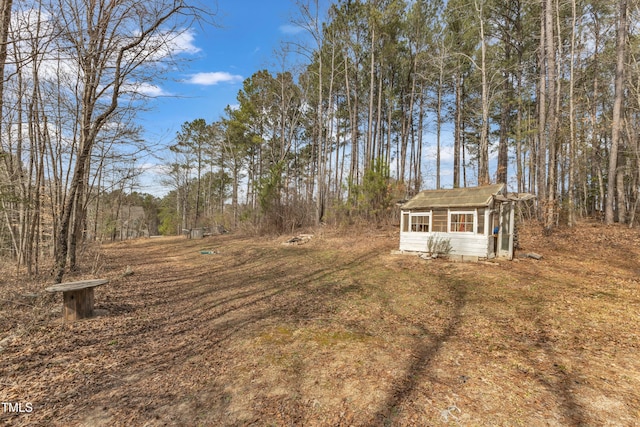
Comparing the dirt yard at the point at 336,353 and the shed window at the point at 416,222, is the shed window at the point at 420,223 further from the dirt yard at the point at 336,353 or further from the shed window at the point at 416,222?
the dirt yard at the point at 336,353

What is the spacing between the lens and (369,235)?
13.6 m

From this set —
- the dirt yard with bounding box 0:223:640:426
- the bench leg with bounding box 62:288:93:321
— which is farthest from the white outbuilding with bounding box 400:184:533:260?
the bench leg with bounding box 62:288:93:321

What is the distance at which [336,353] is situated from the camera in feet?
11.1

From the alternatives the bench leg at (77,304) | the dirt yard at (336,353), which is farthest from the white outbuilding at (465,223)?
the bench leg at (77,304)

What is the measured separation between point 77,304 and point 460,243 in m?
9.76

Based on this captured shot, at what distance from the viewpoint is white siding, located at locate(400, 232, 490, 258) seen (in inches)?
337

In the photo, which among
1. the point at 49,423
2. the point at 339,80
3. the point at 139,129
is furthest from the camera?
the point at 339,80

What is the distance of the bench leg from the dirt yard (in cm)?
20

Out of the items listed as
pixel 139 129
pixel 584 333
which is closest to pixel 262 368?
pixel 584 333

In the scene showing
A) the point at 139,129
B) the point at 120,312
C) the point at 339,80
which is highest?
the point at 339,80

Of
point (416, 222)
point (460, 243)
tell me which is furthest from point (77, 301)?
point (460, 243)

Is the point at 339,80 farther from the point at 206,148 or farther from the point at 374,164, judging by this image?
the point at 206,148

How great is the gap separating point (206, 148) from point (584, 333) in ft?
97.9

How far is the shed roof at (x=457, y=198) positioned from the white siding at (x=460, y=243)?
1000 mm
